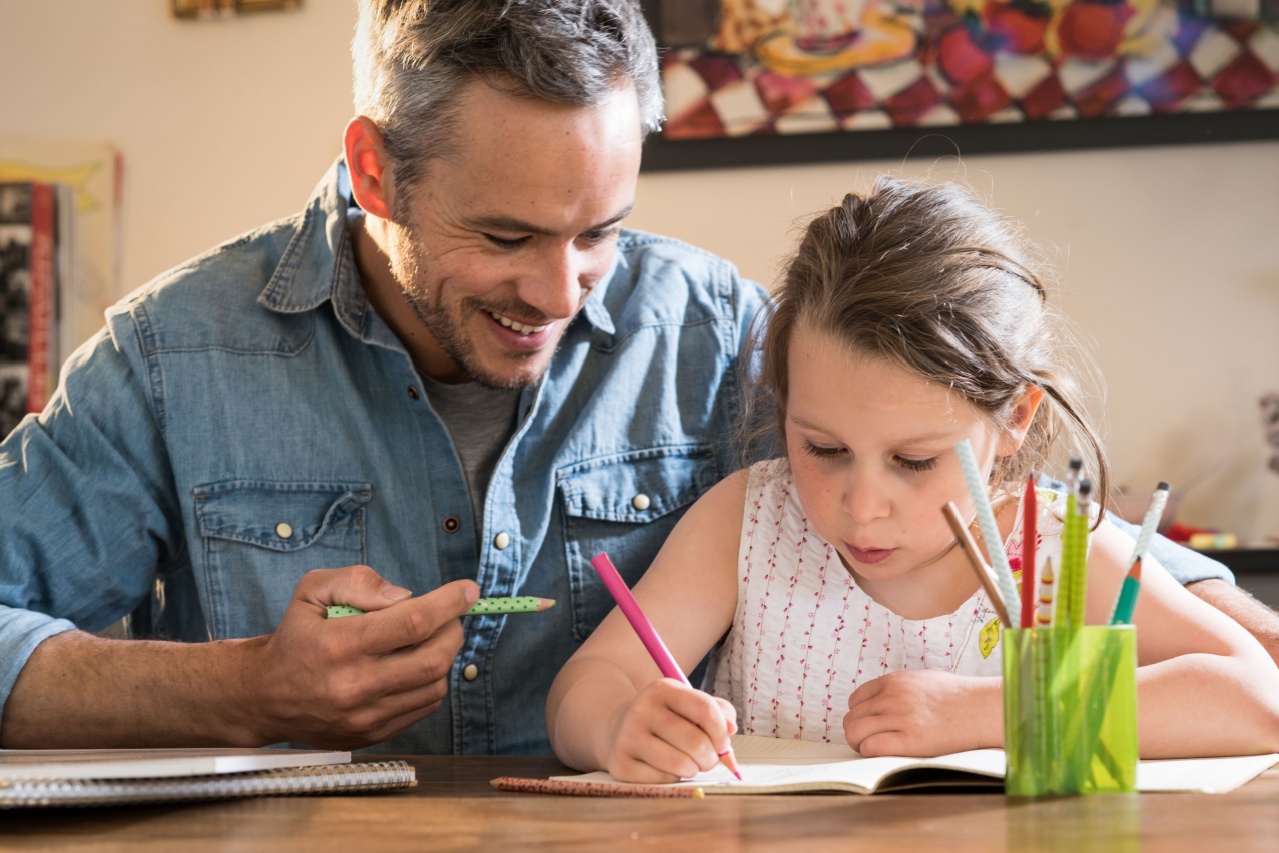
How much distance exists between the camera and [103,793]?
812 millimetres

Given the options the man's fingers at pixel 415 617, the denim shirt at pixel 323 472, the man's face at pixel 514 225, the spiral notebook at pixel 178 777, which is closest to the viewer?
the spiral notebook at pixel 178 777

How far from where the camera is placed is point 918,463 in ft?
3.63

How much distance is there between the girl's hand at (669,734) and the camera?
35.8 inches

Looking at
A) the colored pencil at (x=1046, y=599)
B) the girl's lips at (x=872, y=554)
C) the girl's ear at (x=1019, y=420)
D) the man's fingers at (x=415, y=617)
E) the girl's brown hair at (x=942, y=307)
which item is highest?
the girl's brown hair at (x=942, y=307)

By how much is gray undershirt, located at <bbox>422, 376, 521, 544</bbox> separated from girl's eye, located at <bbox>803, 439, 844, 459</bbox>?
47 cm

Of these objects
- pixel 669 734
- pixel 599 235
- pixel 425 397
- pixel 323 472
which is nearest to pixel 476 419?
pixel 425 397

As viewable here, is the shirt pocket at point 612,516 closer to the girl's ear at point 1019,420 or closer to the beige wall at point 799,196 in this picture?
the girl's ear at point 1019,420

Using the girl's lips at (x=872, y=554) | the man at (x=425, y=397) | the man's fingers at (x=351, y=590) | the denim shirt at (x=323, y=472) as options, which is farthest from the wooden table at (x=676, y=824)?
the denim shirt at (x=323, y=472)

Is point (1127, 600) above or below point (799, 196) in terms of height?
below

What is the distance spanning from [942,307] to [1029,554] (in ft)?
1.20

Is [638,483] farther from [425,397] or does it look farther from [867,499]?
[867,499]

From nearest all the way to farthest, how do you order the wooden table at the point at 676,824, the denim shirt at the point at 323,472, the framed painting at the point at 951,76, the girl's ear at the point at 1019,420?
the wooden table at the point at 676,824
the girl's ear at the point at 1019,420
the denim shirt at the point at 323,472
the framed painting at the point at 951,76

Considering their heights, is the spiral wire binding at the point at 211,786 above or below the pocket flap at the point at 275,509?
below

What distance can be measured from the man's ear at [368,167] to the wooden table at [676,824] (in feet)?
2.59
